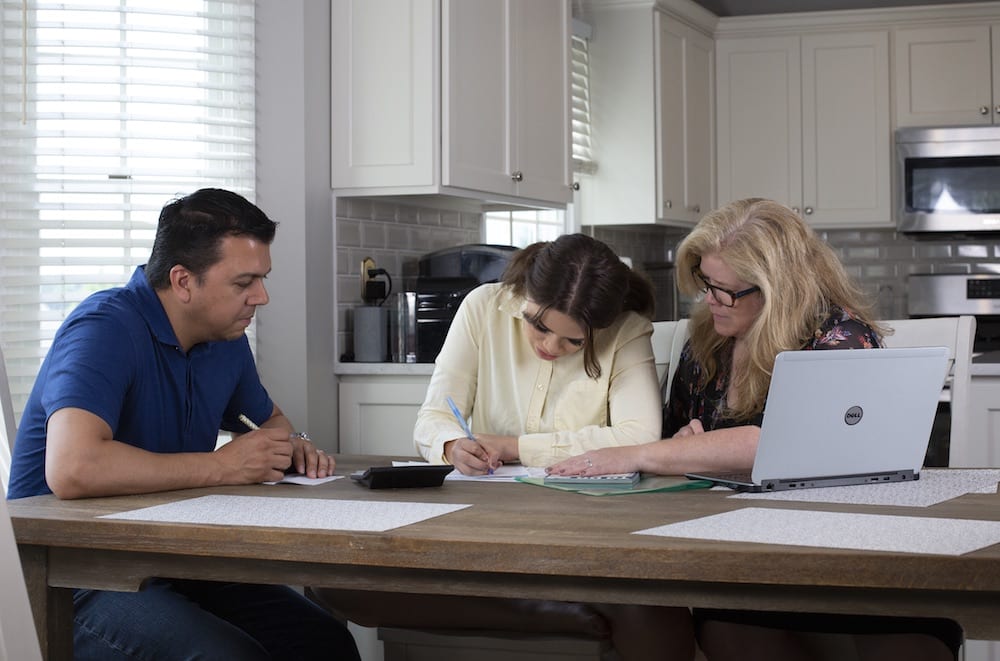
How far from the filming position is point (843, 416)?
6.21 feet

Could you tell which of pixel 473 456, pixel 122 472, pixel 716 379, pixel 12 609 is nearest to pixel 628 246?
pixel 716 379

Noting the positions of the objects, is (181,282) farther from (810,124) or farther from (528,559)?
(810,124)

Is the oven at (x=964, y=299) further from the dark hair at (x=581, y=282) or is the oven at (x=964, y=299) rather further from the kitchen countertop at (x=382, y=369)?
the dark hair at (x=581, y=282)

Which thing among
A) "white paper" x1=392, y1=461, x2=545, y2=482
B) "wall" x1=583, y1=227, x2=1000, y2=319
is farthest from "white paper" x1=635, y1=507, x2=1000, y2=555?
"wall" x1=583, y1=227, x2=1000, y2=319

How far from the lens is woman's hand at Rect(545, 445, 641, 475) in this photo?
6.84 feet

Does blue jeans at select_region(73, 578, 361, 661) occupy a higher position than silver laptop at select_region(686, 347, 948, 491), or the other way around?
silver laptop at select_region(686, 347, 948, 491)

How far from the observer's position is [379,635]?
9.06 ft

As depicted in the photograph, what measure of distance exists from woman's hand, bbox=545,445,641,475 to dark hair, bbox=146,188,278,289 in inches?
27.9

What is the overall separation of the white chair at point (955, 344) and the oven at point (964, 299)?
295 centimetres

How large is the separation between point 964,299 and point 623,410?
11.8 feet

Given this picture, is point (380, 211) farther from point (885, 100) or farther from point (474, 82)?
point (885, 100)

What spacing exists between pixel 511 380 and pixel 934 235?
3941 mm

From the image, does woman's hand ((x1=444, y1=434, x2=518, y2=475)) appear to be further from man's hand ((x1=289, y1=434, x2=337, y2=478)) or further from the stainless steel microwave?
the stainless steel microwave

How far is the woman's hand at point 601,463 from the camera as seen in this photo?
6.84 ft
